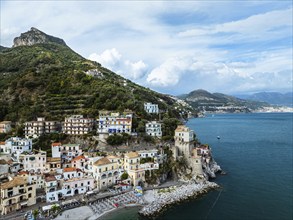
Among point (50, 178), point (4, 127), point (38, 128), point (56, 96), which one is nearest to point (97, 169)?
point (50, 178)

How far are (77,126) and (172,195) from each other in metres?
23.6

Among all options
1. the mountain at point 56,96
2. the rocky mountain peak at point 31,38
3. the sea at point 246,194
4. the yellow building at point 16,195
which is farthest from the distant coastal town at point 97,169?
the rocky mountain peak at point 31,38

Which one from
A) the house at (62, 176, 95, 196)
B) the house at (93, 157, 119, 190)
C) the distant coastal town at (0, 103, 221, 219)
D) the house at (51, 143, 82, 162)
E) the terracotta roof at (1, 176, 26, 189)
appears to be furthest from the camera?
the house at (51, 143, 82, 162)

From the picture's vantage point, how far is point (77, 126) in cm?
5081

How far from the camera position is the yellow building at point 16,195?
100ft

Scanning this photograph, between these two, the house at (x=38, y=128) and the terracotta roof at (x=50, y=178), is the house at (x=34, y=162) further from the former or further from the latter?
the house at (x=38, y=128)

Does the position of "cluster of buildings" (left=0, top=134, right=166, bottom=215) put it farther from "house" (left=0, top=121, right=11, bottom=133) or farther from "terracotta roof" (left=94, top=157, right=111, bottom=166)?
"house" (left=0, top=121, right=11, bottom=133)

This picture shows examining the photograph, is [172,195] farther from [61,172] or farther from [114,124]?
[114,124]

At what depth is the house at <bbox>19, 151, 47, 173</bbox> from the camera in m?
39.6

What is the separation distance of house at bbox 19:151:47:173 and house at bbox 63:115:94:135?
35.8 ft

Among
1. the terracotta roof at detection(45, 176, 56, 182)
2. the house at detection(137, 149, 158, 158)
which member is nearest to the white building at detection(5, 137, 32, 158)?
the terracotta roof at detection(45, 176, 56, 182)

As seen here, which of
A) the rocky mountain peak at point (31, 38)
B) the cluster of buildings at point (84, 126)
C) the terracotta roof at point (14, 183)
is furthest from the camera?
the rocky mountain peak at point (31, 38)

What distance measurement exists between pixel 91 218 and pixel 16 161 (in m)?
18.5

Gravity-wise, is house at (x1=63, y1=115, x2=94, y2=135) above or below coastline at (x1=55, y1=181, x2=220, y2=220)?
above
